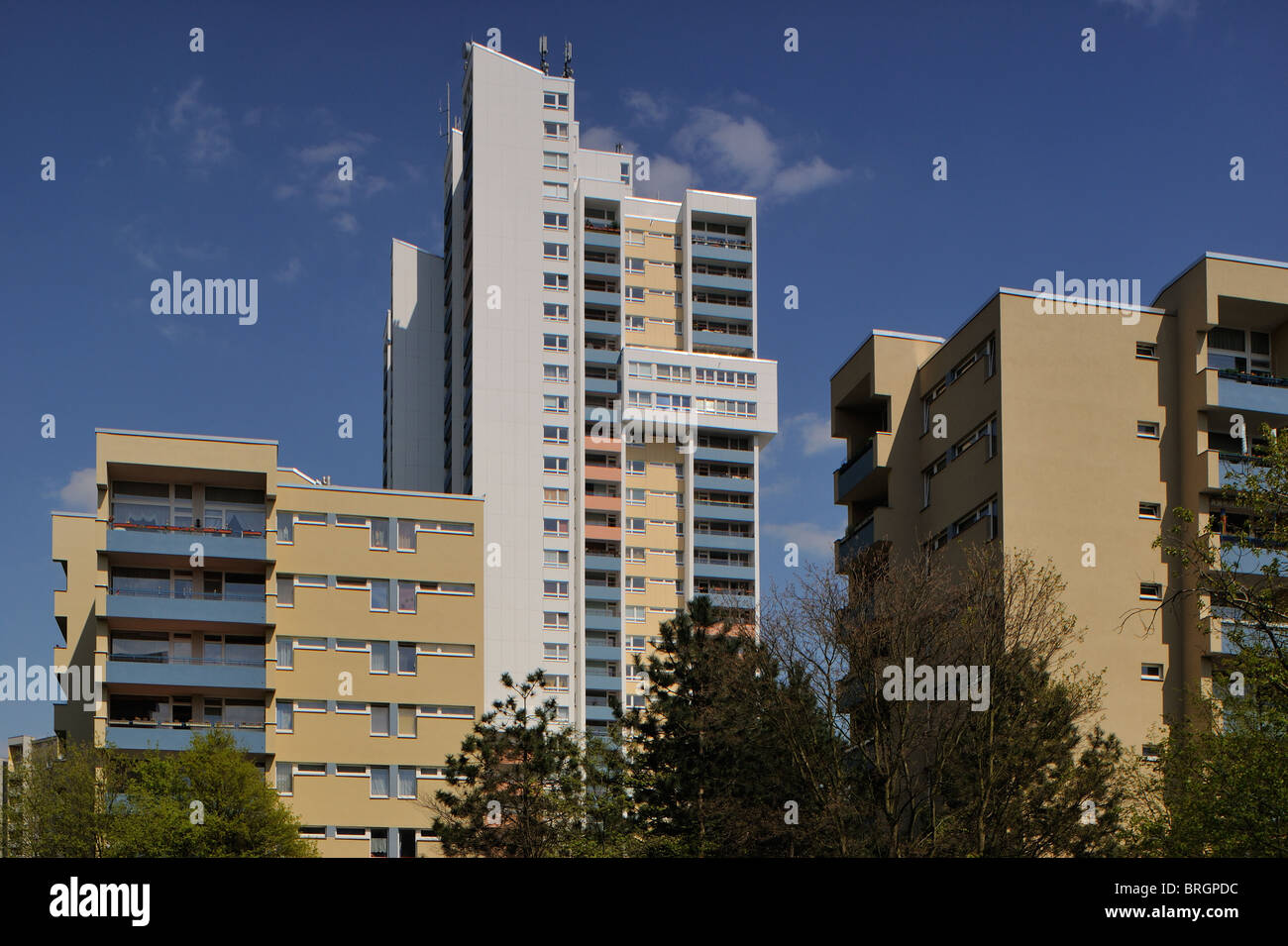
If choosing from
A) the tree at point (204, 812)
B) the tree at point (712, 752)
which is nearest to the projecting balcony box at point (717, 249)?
the tree at point (712, 752)

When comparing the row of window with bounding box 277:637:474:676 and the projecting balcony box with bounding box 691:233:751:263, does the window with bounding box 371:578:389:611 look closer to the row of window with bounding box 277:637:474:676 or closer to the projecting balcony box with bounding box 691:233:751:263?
the row of window with bounding box 277:637:474:676

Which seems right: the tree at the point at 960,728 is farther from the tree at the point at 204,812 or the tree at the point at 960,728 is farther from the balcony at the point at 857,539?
the tree at the point at 204,812

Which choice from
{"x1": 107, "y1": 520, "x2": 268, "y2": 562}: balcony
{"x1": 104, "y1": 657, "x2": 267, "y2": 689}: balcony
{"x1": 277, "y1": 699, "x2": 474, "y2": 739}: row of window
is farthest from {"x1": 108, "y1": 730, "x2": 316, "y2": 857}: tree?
{"x1": 107, "y1": 520, "x2": 268, "y2": 562}: balcony

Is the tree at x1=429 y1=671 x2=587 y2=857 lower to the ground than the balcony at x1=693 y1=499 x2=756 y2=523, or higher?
lower

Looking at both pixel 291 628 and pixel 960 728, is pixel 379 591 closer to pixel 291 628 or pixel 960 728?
pixel 291 628

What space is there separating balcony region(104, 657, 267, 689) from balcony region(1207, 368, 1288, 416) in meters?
40.3

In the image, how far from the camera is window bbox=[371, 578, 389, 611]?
64625 mm

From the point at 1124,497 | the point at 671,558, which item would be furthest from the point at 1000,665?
the point at 671,558

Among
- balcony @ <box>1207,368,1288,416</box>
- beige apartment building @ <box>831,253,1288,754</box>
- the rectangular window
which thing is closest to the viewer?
beige apartment building @ <box>831,253,1288,754</box>

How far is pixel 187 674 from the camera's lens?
6056cm

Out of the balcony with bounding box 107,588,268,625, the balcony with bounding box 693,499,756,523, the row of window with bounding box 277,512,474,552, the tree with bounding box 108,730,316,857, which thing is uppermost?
the balcony with bounding box 693,499,756,523

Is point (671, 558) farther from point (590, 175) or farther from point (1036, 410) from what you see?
point (1036, 410)

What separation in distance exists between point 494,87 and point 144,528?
59.2 meters

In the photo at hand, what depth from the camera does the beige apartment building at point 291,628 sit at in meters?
61.0
